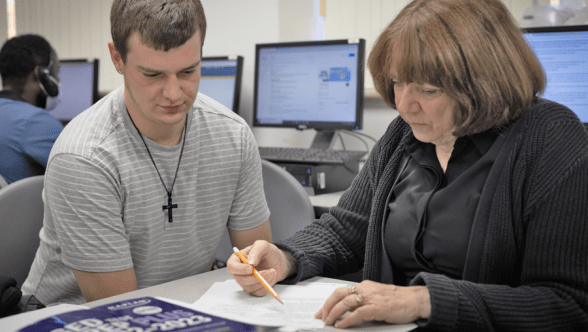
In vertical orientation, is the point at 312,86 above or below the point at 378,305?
above

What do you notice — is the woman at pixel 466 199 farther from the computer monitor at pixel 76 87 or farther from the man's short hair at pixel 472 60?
the computer monitor at pixel 76 87

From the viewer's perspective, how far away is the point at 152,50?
1.08 meters

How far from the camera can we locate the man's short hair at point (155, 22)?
1.08 metres

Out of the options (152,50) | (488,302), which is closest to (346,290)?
(488,302)

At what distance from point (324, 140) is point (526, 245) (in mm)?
1543

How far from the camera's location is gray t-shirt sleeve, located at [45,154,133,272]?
1.09 meters

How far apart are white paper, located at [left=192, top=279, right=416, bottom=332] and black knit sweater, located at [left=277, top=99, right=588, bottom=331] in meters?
0.05

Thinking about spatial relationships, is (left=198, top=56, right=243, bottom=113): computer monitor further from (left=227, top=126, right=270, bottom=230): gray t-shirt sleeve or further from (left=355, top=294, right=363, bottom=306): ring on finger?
(left=355, top=294, right=363, bottom=306): ring on finger

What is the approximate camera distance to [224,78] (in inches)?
104

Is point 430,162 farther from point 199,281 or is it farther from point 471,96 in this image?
point 199,281

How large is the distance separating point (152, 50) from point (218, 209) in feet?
1.38

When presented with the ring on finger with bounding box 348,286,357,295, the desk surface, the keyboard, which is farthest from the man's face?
the keyboard

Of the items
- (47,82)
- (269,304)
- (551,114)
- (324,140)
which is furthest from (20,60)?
(551,114)

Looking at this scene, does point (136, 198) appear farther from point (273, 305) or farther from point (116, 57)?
point (273, 305)
